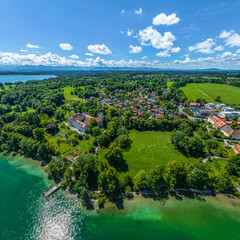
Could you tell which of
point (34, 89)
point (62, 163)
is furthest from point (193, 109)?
point (34, 89)

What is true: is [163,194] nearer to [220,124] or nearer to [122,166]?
[122,166]

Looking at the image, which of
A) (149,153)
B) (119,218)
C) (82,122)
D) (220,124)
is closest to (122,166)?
(149,153)

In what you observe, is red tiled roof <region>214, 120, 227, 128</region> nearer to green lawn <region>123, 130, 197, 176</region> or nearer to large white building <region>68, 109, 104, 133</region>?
green lawn <region>123, 130, 197, 176</region>

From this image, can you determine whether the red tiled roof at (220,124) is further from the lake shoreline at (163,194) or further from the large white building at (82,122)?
the large white building at (82,122)

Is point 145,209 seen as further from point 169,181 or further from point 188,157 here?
point 188,157

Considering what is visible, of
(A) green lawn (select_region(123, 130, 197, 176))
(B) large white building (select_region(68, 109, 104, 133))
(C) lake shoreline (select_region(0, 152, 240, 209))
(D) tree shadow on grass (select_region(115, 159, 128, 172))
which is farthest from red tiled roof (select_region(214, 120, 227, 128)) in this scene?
(B) large white building (select_region(68, 109, 104, 133))

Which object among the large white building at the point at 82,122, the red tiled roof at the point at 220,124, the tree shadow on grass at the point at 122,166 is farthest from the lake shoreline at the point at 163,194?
the red tiled roof at the point at 220,124
